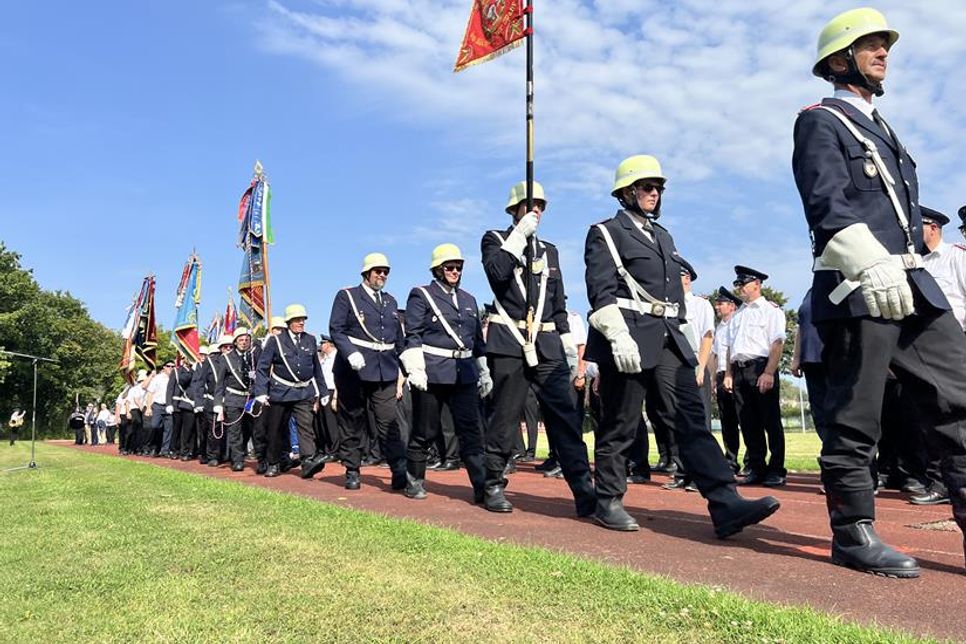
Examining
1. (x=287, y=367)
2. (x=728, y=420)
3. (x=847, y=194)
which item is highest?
(x=847, y=194)

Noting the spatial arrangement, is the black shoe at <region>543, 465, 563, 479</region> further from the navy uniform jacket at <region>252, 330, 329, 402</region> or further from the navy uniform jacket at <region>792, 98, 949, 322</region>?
the navy uniform jacket at <region>792, 98, 949, 322</region>

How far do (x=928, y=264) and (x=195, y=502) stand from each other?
263 inches

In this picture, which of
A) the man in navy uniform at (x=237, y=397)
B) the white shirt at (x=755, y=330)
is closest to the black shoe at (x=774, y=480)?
the white shirt at (x=755, y=330)

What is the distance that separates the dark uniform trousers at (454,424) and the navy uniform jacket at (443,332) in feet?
0.38

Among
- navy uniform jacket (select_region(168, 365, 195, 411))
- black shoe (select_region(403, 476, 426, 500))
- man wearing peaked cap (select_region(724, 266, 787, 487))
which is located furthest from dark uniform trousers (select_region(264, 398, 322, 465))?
navy uniform jacket (select_region(168, 365, 195, 411))

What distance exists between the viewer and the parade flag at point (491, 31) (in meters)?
7.34

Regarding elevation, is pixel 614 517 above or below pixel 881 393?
below

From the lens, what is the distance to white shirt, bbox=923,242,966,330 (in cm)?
688

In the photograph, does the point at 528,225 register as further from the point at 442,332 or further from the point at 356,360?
the point at 356,360

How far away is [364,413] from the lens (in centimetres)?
918

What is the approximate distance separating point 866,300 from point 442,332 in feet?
13.8

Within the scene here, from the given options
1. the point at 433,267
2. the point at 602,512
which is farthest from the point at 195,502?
the point at 602,512

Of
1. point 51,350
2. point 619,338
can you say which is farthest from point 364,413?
point 51,350

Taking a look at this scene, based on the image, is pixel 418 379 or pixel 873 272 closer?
pixel 873 272
